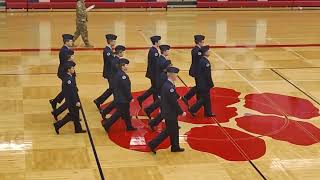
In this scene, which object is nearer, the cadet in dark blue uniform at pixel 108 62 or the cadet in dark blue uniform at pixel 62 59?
the cadet in dark blue uniform at pixel 62 59

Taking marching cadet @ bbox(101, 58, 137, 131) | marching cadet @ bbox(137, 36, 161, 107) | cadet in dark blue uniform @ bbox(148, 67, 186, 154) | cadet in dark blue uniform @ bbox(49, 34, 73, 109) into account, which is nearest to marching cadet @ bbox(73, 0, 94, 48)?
cadet in dark blue uniform @ bbox(49, 34, 73, 109)

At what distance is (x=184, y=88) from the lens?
18.0 meters

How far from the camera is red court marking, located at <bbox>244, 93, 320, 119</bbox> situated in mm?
15961

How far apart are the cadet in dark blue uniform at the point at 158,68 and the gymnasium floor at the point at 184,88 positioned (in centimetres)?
47

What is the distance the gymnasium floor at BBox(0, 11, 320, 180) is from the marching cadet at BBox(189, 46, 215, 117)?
456 mm

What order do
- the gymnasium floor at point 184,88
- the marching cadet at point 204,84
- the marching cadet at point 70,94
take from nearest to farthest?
the gymnasium floor at point 184,88, the marching cadet at point 70,94, the marching cadet at point 204,84

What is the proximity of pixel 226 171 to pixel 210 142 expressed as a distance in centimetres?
158

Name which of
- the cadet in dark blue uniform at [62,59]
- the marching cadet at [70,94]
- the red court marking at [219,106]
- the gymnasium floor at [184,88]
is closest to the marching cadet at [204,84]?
the red court marking at [219,106]

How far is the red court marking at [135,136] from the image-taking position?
1372 cm

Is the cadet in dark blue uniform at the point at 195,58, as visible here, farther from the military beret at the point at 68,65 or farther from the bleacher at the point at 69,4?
the bleacher at the point at 69,4

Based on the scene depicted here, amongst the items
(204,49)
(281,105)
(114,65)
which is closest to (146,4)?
(281,105)

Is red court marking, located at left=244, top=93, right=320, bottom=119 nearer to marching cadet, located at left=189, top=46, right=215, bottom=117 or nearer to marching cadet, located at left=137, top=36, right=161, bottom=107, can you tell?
marching cadet, located at left=189, top=46, right=215, bottom=117

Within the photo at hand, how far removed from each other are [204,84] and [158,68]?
1.19 meters

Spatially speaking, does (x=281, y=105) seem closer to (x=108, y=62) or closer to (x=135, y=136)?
(x=135, y=136)
